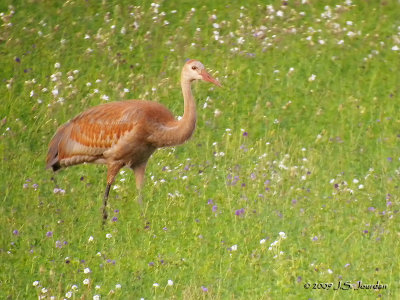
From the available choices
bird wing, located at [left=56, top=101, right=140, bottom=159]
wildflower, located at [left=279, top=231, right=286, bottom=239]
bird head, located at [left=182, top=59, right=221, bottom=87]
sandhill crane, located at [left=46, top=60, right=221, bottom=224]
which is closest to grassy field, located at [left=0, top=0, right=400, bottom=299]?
wildflower, located at [left=279, top=231, right=286, bottom=239]

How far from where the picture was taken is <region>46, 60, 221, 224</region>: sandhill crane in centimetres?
1230

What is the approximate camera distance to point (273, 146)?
1457 cm

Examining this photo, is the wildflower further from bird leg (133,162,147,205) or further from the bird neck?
bird leg (133,162,147,205)

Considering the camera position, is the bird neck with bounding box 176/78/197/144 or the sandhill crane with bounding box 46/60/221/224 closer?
the bird neck with bounding box 176/78/197/144

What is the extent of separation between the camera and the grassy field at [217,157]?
37.0 ft

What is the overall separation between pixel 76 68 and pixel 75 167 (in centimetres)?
369

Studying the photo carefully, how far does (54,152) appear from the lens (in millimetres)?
13633

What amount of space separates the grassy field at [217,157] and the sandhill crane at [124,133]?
0.43m

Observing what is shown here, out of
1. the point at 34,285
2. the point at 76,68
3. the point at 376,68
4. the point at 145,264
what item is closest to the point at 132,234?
the point at 145,264

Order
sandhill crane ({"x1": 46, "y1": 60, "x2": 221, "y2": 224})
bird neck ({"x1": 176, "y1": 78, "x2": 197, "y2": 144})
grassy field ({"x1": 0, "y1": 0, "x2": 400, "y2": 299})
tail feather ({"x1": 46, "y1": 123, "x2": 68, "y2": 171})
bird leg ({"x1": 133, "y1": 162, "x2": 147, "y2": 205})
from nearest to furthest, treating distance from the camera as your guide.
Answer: grassy field ({"x1": 0, "y1": 0, "x2": 400, "y2": 299}) → bird neck ({"x1": 176, "y1": 78, "x2": 197, "y2": 144}) → sandhill crane ({"x1": 46, "y1": 60, "x2": 221, "y2": 224}) → bird leg ({"x1": 133, "y1": 162, "x2": 147, "y2": 205}) → tail feather ({"x1": 46, "y1": 123, "x2": 68, "y2": 171})

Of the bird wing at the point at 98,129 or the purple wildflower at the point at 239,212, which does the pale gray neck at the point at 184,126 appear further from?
the purple wildflower at the point at 239,212

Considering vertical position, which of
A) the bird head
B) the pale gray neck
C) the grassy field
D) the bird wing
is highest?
the bird head

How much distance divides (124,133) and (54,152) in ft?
4.65

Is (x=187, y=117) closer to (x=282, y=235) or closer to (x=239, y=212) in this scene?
(x=239, y=212)
